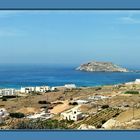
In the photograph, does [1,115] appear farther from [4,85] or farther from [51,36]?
[51,36]

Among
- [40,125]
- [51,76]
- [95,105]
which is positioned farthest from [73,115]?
[51,76]

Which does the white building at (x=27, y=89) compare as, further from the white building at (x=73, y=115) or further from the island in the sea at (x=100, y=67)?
the island in the sea at (x=100, y=67)

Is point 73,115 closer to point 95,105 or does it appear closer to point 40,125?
point 95,105

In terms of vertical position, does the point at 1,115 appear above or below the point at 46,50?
below

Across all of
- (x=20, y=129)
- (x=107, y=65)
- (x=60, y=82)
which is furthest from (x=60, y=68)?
(x=20, y=129)

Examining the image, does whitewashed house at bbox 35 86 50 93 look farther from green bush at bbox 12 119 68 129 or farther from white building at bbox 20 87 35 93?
green bush at bbox 12 119 68 129

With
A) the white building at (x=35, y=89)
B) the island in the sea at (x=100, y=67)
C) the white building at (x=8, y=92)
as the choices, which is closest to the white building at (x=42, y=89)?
the white building at (x=35, y=89)
